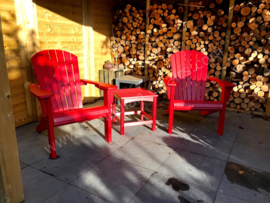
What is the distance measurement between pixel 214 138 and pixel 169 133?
536 millimetres

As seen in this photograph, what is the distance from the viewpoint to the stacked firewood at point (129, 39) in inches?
164

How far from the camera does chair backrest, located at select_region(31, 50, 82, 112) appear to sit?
98.3 inches

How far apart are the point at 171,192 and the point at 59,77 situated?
1.81 m

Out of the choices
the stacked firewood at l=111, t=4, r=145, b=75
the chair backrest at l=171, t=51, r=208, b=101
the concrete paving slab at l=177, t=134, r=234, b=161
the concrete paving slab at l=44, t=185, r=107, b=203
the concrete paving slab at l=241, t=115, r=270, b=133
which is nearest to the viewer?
the concrete paving slab at l=44, t=185, r=107, b=203

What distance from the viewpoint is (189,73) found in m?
3.19

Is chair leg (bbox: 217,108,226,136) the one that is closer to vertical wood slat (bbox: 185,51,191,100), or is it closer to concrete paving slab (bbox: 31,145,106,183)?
vertical wood slat (bbox: 185,51,191,100)

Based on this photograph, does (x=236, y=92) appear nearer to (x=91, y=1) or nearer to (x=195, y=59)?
(x=195, y=59)

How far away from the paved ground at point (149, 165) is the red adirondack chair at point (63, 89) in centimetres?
23

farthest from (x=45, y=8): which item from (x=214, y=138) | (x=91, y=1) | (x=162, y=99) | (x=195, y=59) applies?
(x=214, y=138)

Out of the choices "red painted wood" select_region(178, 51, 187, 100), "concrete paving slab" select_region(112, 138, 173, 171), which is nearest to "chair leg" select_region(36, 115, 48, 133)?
"concrete paving slab" select_region(112, 138, 173, 171)

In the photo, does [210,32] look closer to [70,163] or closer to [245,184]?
[245,184]

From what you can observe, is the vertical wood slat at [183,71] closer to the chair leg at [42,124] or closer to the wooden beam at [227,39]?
the wooden beam at [227,39]

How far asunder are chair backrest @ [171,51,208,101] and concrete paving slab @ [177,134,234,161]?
72cm

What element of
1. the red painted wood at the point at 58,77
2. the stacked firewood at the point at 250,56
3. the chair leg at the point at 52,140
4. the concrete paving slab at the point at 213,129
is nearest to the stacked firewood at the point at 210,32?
the stacked firewood at the point at 250,56
